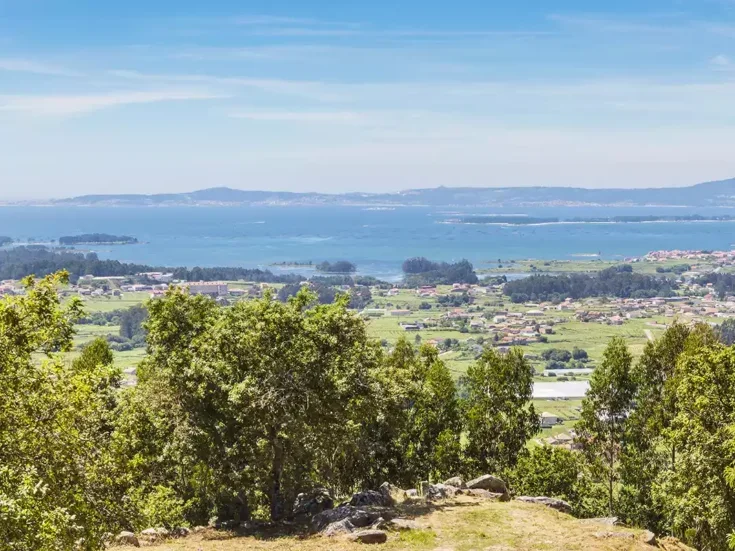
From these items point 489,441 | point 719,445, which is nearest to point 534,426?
point 489,441

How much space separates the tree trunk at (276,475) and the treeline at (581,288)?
533 feet

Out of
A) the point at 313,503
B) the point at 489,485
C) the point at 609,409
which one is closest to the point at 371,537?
the point at 313,503

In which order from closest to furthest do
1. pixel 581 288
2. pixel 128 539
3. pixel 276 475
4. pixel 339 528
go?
pixel 128 539 < pixel 339 528 < pixel 276 475 < pixel 581 288

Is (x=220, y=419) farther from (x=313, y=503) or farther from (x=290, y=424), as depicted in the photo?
(x=313, y=503)

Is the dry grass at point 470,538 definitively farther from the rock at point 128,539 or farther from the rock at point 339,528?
the rock at point 128,539

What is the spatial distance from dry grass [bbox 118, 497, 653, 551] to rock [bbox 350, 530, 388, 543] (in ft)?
0.75

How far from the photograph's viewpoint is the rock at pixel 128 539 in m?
19.7

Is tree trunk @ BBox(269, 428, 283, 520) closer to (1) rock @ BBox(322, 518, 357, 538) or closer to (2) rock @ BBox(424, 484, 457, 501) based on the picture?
(1) rock @ BBox(322, 518, 357, 538)

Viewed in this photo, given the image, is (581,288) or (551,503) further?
(581,288)

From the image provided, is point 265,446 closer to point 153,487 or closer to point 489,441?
point 153,487

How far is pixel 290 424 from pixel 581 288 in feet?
594

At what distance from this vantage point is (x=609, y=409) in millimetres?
32094

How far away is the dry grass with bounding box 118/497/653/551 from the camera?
18.9 meters

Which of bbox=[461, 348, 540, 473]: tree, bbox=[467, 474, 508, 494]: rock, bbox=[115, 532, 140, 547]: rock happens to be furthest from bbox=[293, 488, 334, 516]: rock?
bbox=[461, 348, 540, 473]: tree
